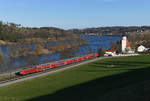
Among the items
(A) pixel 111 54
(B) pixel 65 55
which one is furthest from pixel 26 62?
(A) pixel 111 54

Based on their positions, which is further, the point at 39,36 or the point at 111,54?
the point at 39,36

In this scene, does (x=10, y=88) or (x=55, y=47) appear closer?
(x=10, y=88)

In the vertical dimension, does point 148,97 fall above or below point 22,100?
above

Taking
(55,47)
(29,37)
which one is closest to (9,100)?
(55,47)

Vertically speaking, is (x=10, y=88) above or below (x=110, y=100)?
below

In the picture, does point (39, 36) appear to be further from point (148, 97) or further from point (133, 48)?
point (148, 97)

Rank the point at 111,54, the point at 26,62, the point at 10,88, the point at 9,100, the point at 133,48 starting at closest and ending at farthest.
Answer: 1. the point at 9,100
2. the point at 10,88
3. the point at 26,62
4. the point at 111,54
5. the point at 133,48

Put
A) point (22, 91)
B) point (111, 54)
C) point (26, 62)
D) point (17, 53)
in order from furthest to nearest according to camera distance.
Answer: point (111, 54), point (17, 53), point (26, 62), point (22, 91)

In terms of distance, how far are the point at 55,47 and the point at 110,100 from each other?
6085 cm

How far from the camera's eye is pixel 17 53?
54.8 meters

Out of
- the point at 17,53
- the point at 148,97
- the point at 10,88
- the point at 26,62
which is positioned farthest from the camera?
the point at 17,53

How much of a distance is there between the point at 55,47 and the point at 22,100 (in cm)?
5544

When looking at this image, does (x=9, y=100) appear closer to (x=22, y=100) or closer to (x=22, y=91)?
(x=22, y=100)

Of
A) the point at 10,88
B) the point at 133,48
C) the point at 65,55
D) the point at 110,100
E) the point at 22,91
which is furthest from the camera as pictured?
the point at 133,48
